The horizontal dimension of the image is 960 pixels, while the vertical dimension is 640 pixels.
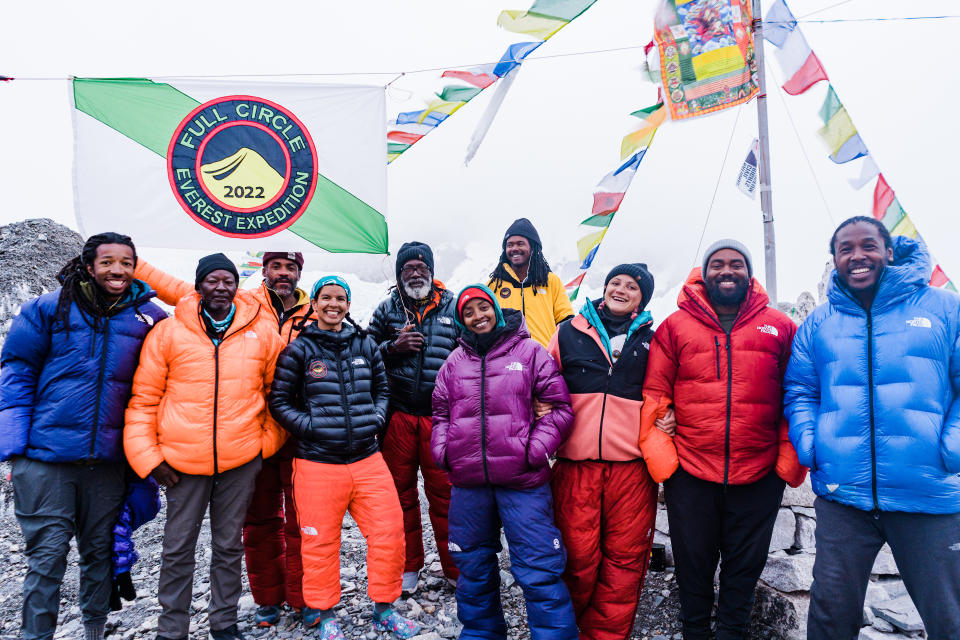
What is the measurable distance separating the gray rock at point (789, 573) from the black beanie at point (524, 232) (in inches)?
128

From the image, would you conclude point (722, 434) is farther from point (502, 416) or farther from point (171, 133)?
point (171, 133)

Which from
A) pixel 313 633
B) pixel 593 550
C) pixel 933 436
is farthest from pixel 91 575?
pixel 933 436

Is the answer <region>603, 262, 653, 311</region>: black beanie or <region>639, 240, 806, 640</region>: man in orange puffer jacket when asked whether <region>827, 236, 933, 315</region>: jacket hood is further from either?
<region>603, 262, 653, 311</region>: black beanie

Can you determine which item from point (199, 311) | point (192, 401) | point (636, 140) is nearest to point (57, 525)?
point (192, 401)

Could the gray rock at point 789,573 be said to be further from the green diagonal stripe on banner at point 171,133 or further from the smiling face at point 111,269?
the smiling face at point 111,269

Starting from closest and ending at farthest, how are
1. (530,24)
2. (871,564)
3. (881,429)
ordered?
(881,429) → (871,564) → (530,24)

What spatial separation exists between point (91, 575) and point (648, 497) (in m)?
3.80

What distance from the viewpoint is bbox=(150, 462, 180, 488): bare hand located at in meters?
3.41

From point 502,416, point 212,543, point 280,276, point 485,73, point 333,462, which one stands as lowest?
point 212,543

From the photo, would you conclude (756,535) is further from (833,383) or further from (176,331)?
(176,331)

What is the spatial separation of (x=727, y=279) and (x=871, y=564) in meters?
1.79

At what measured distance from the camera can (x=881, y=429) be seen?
272cm

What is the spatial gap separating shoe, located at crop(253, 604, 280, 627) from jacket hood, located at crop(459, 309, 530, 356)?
8.79 feet

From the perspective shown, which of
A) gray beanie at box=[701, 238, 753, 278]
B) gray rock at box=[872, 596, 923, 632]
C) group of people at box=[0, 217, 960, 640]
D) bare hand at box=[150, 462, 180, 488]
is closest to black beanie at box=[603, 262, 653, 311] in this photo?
group of people at box=[0, 217, 960, 640]
